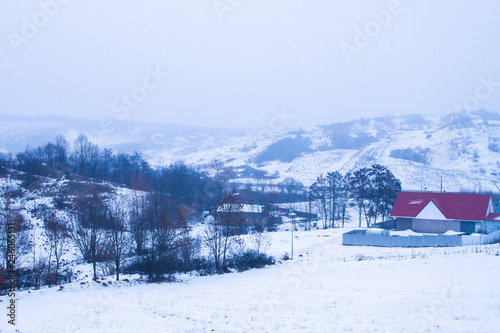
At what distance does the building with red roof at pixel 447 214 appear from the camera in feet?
123

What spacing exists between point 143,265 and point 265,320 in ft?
46.1

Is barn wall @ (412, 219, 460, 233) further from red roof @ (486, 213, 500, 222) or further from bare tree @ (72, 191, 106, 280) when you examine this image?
bare tree @ (72, 191, 106, 280)

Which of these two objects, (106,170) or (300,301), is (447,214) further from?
(106,170)

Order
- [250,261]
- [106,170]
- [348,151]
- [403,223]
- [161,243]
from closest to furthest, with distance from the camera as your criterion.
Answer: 1. [161,243]
2. [250,261]
3. [403,223]
4. [106,170]
5. [348,151]

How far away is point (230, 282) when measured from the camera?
70.1ft

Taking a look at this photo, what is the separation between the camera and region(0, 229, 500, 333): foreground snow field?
11.9 m

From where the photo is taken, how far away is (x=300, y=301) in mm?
15320

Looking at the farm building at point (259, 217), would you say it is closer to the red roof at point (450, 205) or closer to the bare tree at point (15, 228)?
the red roof at point (450, 205)

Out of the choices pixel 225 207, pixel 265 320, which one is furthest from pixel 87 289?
pixel 225 207

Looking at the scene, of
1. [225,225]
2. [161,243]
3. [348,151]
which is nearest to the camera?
[161,243]

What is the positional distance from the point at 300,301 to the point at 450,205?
93.8ft

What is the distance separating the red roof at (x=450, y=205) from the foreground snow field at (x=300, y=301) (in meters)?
14.3

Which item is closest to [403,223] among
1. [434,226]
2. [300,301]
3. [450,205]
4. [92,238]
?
[434,226]

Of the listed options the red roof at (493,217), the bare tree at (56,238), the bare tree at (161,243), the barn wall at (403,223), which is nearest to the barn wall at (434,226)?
the barn wall at (403,223)
